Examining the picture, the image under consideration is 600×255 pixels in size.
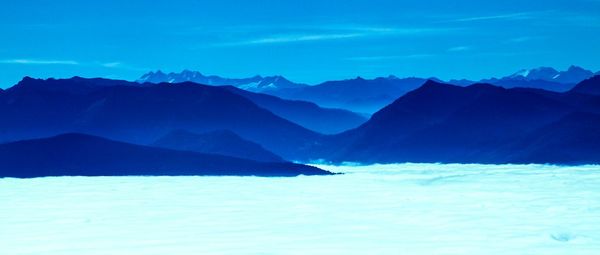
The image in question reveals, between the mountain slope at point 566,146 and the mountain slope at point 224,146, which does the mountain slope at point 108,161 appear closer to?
the mountain slope at point 224,146

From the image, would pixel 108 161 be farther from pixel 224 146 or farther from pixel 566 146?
pixel 566 146

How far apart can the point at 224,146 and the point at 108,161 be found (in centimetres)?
3637

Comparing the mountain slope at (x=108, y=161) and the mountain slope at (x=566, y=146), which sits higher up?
the mountain slope at (x=566, y=146)

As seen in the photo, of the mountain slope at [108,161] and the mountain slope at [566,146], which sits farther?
the mountain slope at [566,146]

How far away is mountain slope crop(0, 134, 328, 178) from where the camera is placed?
433 feet

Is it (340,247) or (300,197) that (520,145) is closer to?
(300,197)

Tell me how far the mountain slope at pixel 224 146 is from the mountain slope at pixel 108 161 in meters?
13.7

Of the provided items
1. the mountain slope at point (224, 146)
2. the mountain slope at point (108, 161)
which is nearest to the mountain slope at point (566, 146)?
the mountain slope at point (224, 146)

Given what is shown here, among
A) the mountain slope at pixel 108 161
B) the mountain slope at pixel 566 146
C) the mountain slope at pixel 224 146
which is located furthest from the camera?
the mountain slope at pixel 566 146

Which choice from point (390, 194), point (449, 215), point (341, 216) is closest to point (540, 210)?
point (449, 215)

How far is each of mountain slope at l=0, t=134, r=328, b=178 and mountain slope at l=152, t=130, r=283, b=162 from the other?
13704mm

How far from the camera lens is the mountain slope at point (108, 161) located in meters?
132

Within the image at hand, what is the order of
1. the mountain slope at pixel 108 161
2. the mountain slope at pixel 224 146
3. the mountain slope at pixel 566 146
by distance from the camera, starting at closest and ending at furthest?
the mountain slope at pixel 108 161 → the mountain slope at pixel 224 146 → the mountain slope at pixel 566 146

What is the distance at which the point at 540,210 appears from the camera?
1949 inches
